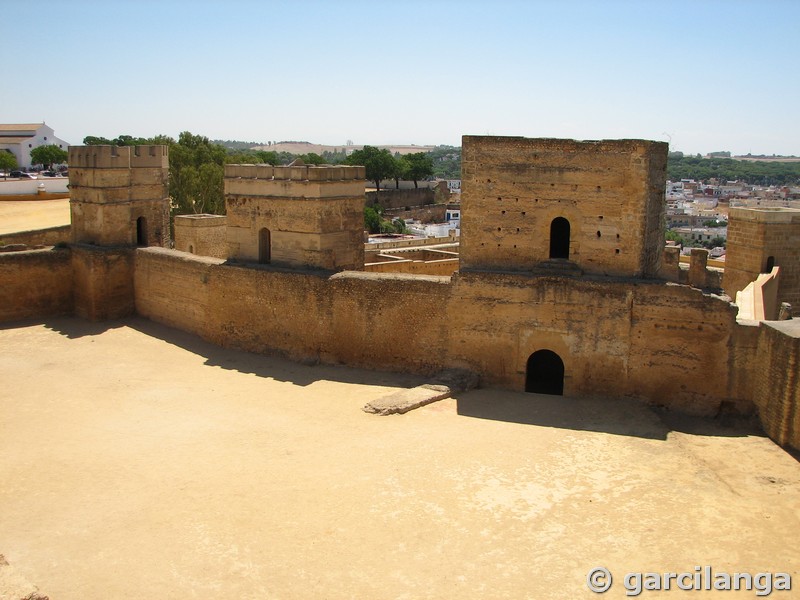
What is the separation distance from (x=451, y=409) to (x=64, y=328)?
400 inches

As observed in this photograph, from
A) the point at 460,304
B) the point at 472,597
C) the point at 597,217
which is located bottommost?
the point at 472,597

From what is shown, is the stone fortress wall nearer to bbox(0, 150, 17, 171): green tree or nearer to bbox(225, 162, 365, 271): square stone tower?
bbox(225, 162, 365, 271): square stone tower

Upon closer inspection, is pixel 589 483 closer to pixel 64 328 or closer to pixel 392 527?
pixel 392 527

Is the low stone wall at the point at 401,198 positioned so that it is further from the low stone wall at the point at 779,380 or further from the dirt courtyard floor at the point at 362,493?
the low stone wall at the point at 779,380

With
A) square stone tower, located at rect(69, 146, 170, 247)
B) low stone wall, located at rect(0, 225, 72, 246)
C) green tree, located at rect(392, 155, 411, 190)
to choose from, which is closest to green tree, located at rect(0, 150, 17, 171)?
green tree, located at rect(392, 155, 411, 190)

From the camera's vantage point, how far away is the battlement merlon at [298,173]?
50.3 ft

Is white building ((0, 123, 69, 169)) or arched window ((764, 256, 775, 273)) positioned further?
white building ((0, 123, 69, 169))

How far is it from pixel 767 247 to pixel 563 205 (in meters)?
7.51

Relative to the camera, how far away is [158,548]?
328 inches

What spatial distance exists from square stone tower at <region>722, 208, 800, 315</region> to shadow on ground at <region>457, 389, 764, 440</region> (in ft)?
24.2

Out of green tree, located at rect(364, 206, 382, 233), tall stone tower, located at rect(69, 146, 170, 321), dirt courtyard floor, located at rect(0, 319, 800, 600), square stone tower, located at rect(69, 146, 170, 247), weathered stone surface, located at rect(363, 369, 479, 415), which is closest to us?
dirt courtyard floor, located at rect(0, 319, 800, 600)

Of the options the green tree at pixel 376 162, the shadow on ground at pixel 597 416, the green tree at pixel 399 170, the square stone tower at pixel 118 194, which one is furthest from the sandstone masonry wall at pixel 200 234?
the green tree at pixel 399 170

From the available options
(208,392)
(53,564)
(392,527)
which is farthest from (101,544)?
(208,392)

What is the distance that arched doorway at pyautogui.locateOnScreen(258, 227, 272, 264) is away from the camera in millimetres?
16312
